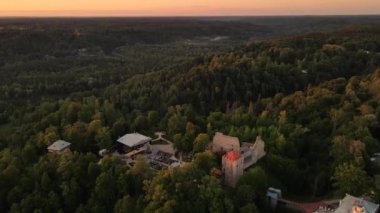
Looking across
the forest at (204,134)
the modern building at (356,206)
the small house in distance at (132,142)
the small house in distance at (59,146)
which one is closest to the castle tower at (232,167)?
the forest at (204,134)

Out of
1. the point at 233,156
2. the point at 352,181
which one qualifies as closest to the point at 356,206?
the point at 352,181

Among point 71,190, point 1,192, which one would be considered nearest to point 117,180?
point 71,190

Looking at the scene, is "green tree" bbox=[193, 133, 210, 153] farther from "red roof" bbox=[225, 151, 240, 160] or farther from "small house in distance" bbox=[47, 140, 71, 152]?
"small house in distance" bbox=[47, 140, 71, 152]

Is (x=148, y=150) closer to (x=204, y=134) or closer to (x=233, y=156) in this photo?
(x=204, y=134)

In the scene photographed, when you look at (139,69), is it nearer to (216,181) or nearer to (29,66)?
(29,66)

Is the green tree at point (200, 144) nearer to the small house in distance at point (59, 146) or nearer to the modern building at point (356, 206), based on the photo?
the small house in distance at point (59, 146)
